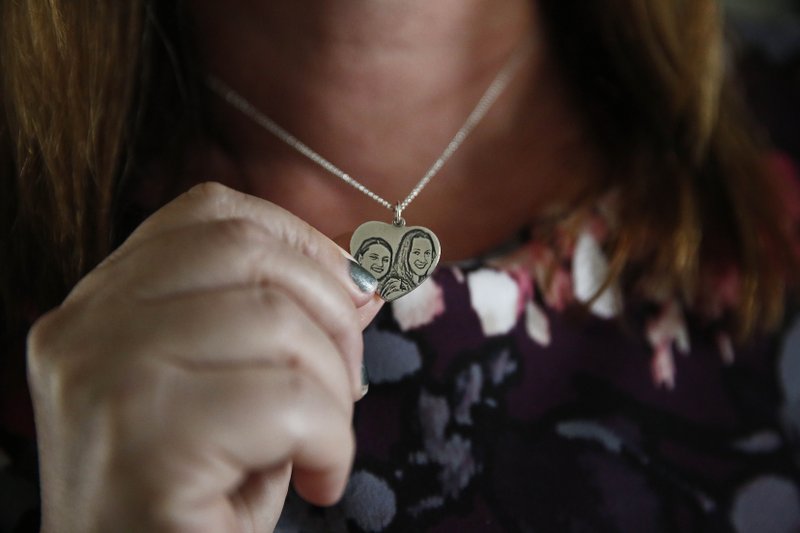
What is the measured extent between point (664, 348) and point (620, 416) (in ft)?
0.35

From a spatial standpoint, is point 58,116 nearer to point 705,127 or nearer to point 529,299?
point 529,299

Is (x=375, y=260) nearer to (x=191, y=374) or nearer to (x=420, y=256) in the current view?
(x=420, y=256)

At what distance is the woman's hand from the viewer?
1.65 ft

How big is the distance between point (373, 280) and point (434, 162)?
0.38 m

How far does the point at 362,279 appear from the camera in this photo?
592 mm

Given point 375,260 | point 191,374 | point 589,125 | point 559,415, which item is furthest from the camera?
point 589,125

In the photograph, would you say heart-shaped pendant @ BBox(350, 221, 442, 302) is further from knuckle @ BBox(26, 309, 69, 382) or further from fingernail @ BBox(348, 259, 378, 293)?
knuckle @ BBox(26, 309, 69, 382)

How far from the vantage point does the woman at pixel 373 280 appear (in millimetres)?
516

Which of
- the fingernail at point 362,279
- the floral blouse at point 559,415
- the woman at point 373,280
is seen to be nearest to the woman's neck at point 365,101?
the woman at point 373,280

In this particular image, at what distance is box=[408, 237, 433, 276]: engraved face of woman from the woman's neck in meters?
0.16

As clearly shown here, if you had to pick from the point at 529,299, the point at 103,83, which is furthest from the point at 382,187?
the point at 103,83

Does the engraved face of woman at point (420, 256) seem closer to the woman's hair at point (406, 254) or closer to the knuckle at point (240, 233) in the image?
the woman's hair at point (406, 254)

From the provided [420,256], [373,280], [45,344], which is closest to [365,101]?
[420,256]

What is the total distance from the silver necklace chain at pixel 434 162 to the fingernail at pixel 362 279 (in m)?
0.26
